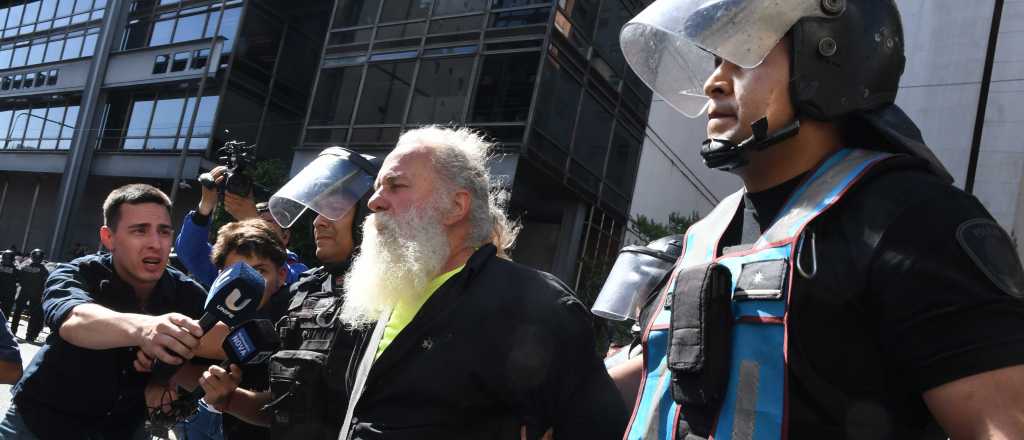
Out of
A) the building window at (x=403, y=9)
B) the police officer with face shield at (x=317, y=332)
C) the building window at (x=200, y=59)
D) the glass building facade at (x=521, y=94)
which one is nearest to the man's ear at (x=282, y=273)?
the police officer with face shield at (x=317, y=332)

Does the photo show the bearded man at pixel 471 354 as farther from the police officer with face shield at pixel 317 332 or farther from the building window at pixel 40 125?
the building window at pixel 40 125

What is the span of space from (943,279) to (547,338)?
1131 mm

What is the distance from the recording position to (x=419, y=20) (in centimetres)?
1773

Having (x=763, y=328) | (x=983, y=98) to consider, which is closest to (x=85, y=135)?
(x=983, y=98)

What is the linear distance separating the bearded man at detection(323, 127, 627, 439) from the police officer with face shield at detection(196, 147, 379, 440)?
0.19 metres

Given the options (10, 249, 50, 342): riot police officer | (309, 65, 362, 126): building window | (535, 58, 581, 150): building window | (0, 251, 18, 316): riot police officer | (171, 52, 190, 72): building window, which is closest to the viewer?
(10, 249, 50, 342): riot police officer

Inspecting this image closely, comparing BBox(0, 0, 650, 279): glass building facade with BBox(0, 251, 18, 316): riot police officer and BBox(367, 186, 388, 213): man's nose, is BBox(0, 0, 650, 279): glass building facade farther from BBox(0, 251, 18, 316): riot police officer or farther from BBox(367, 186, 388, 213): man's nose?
BBox(367, 186, 388, 213): man's nose

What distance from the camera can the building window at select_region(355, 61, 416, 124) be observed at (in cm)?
1748

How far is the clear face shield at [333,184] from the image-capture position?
10.7 ft

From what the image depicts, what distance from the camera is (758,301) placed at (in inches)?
52.1

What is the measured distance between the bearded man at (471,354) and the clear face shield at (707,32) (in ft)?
2.37

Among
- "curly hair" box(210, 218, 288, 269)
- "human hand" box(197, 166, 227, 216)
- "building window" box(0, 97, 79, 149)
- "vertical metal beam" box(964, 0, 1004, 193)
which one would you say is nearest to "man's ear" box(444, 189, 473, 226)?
"curly hair" box(210, 218, 288, 269)

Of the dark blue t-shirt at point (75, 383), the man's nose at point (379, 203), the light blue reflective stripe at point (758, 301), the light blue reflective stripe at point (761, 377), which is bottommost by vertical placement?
the dark blue t-shirt at point (75, 383)

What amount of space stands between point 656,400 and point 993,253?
0.64 m
